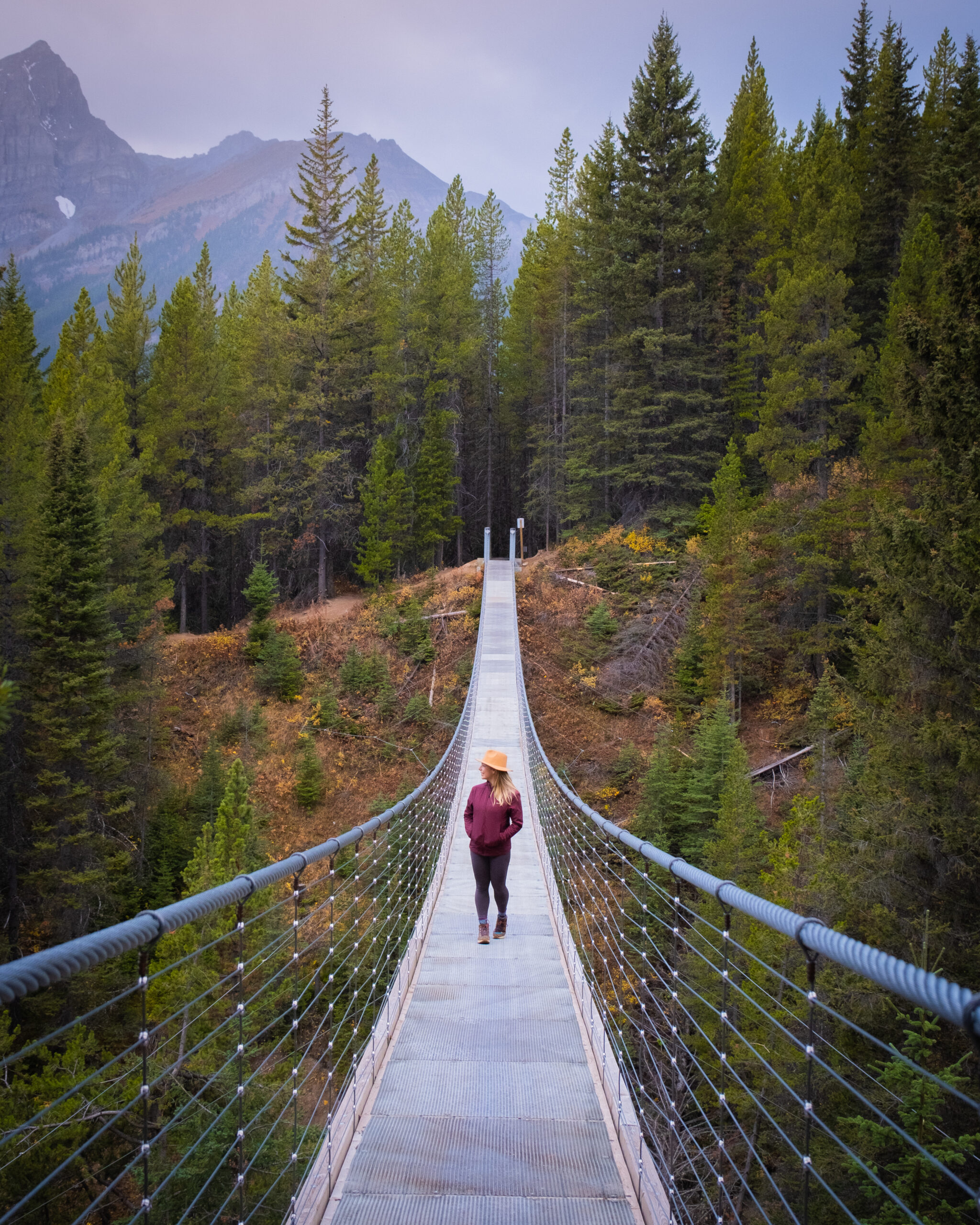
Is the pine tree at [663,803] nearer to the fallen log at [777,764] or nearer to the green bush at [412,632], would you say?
the fallen log at [777,764]

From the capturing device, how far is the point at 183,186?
19825cm

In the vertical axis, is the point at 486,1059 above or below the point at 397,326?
below

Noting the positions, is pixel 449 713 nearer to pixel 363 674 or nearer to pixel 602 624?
pixel 363 674

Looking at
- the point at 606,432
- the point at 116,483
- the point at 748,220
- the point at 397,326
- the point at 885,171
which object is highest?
the point at 885,171

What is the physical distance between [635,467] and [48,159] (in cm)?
19822

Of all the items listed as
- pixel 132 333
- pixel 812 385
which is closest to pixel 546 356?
pixel 132 333

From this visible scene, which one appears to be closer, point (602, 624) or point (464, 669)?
point (602, 624)

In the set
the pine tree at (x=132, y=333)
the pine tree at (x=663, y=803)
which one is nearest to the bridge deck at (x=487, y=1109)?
the pine tree at (x=663, y=803)

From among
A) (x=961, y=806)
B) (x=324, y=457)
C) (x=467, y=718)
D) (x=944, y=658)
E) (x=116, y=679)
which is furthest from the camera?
(x=324, y=457)

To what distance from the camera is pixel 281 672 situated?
1981 cm

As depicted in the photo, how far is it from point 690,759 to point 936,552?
6.27 meters

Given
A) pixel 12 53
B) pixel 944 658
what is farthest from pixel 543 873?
pixel 12 53

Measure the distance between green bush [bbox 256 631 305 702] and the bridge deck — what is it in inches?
594

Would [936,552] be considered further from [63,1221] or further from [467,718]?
[63,1221]
